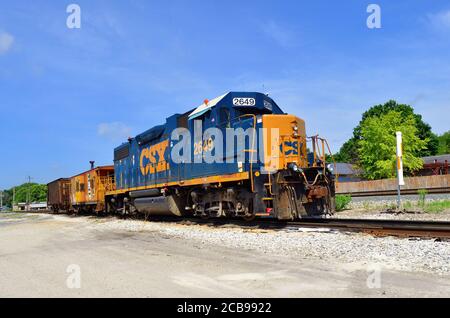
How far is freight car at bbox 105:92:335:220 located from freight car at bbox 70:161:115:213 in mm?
9737

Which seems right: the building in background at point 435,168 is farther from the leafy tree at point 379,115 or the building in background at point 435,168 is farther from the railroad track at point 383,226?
the railroad track at point 383,226

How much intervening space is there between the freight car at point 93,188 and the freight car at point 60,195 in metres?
4.12

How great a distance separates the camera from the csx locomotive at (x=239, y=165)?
1191 centimetres

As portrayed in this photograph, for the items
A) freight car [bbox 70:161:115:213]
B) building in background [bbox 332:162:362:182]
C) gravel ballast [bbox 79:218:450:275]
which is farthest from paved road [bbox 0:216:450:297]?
building in background [bbox 332:162:362:182]

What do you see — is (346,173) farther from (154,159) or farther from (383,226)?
(383,226)

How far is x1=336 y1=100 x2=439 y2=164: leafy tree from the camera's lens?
69.3 metres

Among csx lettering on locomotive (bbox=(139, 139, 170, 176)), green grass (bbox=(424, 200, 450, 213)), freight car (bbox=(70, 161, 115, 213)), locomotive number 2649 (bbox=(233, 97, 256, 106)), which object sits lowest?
green grass (bbox=(424, 200, 450, 213))

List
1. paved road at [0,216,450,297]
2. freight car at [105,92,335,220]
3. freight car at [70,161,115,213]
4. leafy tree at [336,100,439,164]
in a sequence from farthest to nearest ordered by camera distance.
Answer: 1. leafy tree at [336,100,439,164]
2. freight car at [70,161,115,213]
3. freight car at [105,92,335,220]
4. paved road at [0,216,450,297]

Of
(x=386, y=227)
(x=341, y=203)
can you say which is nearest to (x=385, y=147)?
(x=341, y=203)

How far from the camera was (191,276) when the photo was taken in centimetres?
609

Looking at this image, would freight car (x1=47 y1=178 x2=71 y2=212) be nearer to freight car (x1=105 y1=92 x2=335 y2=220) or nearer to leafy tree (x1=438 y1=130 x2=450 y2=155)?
freight car (x1=105 y1=92 x2=335 y2=220)
